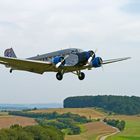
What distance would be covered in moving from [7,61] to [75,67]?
314 inches

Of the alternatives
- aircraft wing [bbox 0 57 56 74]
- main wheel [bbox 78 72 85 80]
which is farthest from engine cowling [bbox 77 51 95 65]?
aircraft wing [bbox 0 57 56 74]

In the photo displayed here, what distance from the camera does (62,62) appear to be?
5341cm

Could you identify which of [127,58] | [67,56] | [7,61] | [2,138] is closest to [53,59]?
[67,56]

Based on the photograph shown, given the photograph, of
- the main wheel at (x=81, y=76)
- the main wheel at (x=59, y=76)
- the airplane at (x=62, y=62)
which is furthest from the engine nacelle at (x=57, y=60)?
the main wheel at (x=81, y=76)

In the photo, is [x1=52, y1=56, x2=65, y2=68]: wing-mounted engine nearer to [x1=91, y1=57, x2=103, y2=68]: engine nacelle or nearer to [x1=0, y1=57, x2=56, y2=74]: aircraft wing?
[x1=0, y1=57, x2=56, y2=74]: aircraft wing

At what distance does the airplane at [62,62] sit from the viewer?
53062 mm

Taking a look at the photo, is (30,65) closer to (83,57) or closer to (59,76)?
(59,76)

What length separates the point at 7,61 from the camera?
53.5 metres

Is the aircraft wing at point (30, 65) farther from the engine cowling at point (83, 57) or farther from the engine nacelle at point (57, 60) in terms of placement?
the engine cowling at point (83, 57)

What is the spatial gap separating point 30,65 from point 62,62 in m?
3.87

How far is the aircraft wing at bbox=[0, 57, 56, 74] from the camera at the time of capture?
5309 cm

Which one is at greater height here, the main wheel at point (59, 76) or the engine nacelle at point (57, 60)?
the engine nacelle at point (57, 60)

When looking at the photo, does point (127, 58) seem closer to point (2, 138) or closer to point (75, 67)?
point (75, 67)

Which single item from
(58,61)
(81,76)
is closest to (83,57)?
(81,76)
